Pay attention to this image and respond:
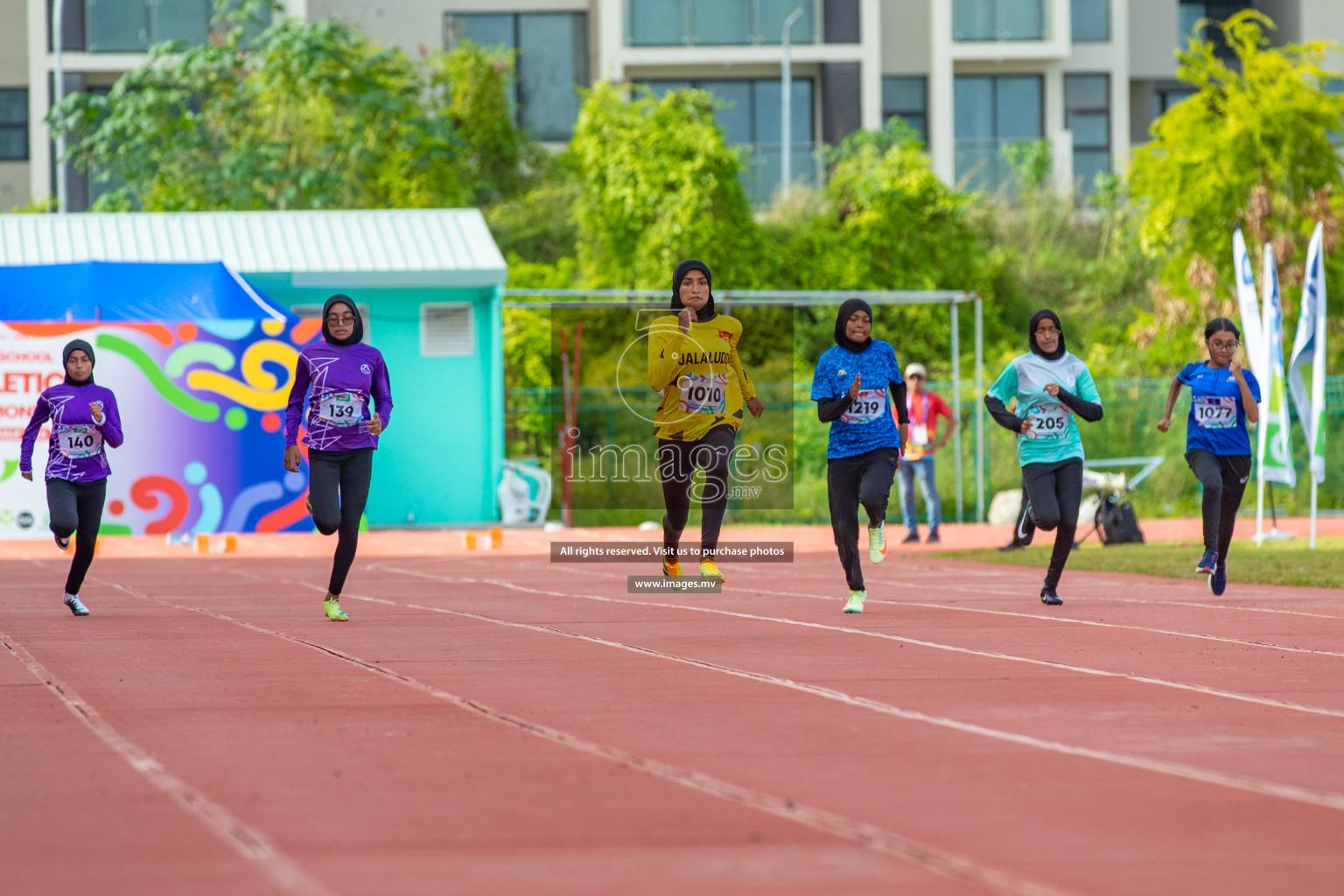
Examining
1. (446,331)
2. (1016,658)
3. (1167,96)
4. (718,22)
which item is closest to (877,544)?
(1016,658)

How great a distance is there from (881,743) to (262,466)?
15.1 m

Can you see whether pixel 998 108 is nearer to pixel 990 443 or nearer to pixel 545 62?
pixel 545 62

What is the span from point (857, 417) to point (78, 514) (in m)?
4.90

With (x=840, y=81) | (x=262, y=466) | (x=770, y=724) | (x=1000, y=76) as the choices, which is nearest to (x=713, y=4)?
(x=840, y=81)

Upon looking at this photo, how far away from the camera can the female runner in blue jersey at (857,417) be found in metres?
10.5

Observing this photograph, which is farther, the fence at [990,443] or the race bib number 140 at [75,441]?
the fence at [990,443]

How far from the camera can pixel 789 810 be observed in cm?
498

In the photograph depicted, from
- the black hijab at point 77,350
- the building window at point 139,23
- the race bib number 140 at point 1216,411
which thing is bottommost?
the race bib number 140 at point 1216,411

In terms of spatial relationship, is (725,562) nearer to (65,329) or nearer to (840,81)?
(65,329)

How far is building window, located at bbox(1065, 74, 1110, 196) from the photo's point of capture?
4284 centimetres

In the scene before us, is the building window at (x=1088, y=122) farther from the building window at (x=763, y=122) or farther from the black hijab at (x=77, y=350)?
the black hijab at (x=77, y=350)

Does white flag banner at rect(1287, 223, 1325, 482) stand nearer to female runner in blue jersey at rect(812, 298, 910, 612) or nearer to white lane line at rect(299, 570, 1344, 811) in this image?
female runner in blue jersey at rect(812, 298, 910, 612)

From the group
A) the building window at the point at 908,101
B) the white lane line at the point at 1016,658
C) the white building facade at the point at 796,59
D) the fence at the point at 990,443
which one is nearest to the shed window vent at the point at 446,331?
the fence at the point at 990,443

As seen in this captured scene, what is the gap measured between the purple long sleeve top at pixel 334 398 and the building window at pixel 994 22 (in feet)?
110
